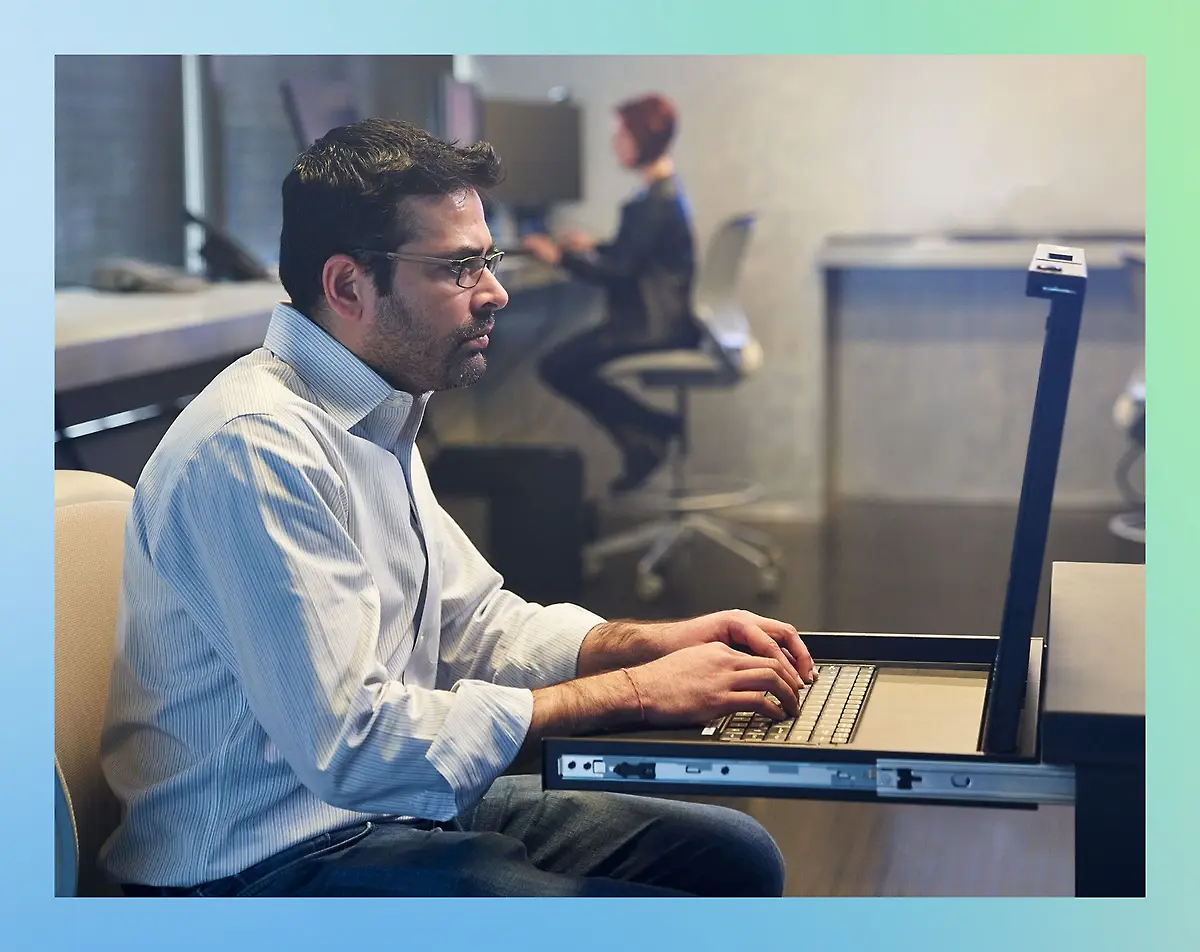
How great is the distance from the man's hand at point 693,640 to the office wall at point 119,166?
2.09 m

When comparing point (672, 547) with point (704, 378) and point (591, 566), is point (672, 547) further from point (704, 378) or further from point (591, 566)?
point (704, 378)

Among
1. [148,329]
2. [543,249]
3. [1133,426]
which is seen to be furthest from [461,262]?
[543,249]

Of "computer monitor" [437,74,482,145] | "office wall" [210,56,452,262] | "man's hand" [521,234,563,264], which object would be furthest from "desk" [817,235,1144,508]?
"office wall" [210,56,452,262]

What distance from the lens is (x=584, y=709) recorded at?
143 centimetres

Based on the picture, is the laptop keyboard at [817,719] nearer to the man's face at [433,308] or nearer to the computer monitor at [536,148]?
the man's face at [433,308]

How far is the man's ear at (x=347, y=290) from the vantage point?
160cm

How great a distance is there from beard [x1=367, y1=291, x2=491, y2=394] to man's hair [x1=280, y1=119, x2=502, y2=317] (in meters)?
0.03

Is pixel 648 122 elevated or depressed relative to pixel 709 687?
elevated

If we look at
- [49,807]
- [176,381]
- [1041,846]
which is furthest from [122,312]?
[1041,846]

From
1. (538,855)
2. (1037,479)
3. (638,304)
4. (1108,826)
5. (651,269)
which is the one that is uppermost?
(651,269)

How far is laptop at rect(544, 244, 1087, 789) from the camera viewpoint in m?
1.22

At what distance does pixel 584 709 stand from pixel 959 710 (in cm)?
35

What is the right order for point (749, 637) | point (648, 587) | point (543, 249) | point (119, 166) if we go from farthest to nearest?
point (543, 249) < point (648, 587) < point (119, 166) < point (749, 637)

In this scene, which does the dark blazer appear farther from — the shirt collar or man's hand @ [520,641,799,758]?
man's hand @ [520,641,799,758]
